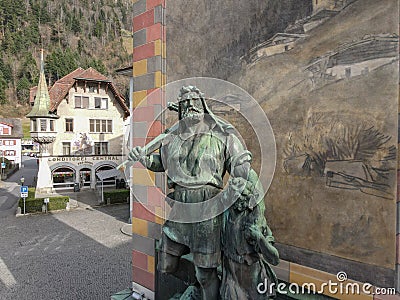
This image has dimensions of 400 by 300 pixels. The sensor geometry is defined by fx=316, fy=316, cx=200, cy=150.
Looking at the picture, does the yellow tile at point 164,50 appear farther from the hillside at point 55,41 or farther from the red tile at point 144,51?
the hillside at point 55,41

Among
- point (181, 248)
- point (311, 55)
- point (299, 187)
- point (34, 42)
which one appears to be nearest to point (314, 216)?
point (299, 187)

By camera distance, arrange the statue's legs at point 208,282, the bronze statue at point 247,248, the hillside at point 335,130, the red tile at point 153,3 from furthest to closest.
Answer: the red tile at point 153,3
the statue's legs at point 208,282
the hillside at point 335,130
the bronze statue at point 247,248

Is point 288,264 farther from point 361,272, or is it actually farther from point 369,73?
point 369,73

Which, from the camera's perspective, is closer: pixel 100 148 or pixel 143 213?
pixel 143 213

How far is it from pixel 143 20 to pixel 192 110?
12.5 ft

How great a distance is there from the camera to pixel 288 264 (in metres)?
4.18

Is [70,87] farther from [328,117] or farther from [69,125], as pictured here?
[328,117]

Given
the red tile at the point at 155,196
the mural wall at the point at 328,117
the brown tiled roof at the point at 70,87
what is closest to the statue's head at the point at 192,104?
the mural wall at the point at 328,117

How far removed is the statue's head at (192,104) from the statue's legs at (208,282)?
1696 mm

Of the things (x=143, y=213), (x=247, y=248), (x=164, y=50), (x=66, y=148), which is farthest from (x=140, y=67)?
(x=66, y=148)

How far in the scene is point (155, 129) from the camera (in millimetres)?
6238

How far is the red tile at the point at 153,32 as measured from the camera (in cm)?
610

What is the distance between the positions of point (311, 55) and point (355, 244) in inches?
90.5

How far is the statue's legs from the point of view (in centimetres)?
357
